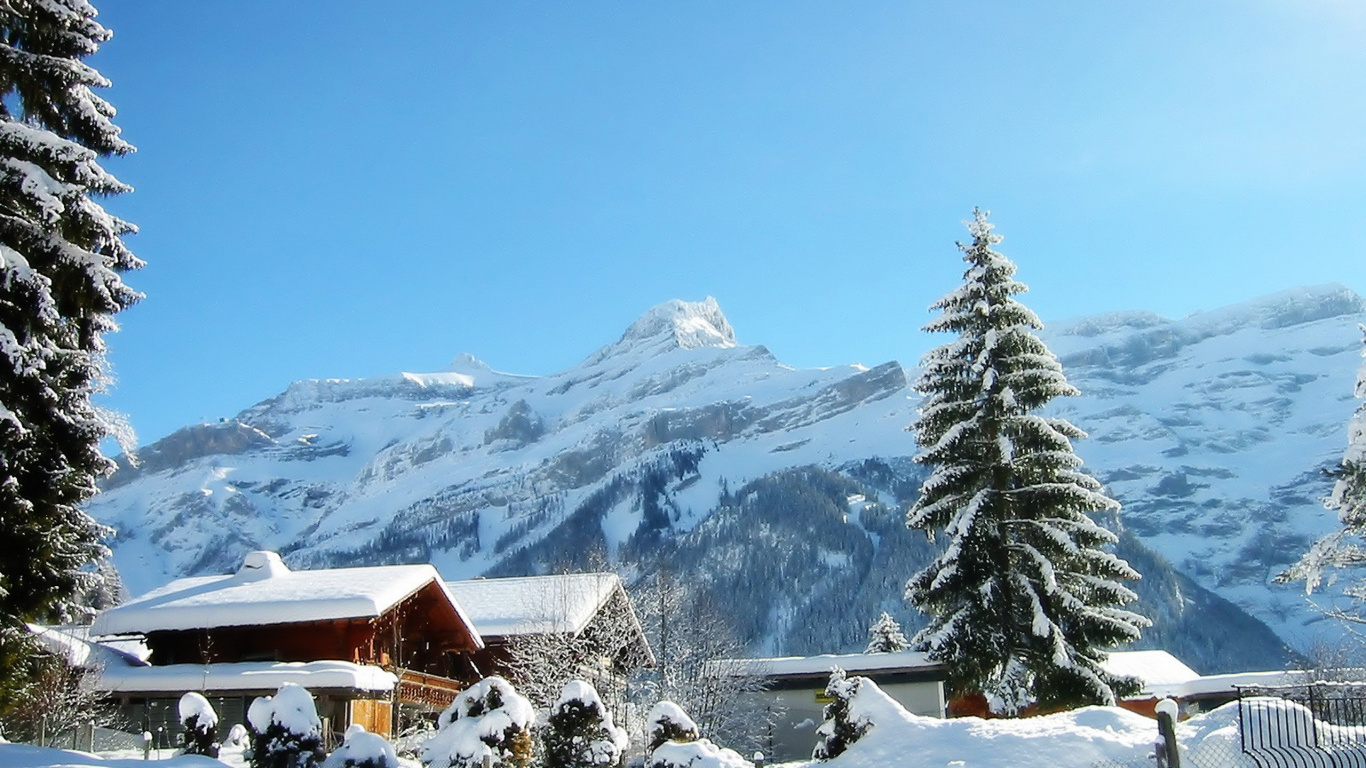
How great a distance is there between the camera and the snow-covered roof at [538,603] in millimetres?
31703

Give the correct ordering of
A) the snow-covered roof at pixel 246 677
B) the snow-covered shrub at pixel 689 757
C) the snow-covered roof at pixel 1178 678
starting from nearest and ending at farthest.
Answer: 1. the snow-covered shrub at pixel 689 757
2. the snow-covered roof at pixel 246 677
3. the snow-covered roof at pixel 1178 678

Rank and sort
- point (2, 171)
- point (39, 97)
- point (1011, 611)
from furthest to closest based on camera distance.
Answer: point (1011, 611)
point (39, 97)
point (2, 171)

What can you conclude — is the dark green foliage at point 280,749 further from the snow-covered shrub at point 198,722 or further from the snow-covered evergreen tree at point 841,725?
the snow-covered evergreen tree at point 841,725

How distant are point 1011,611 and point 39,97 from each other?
20.2 metres

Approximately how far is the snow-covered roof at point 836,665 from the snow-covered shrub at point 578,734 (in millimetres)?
15371

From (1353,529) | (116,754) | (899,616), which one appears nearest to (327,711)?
(116,754)

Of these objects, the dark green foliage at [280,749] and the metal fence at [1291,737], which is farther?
the dark green foliage at [280,749]

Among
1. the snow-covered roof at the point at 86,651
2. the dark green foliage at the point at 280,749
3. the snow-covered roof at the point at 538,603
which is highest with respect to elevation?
the snow-covered roof at the point at 538,603

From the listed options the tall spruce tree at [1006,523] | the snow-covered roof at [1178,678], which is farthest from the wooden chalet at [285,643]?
the snow-covered roof at [1178,678]

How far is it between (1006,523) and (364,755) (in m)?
14.8

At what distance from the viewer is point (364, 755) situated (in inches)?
605

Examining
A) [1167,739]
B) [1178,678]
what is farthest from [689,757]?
[1178,678]

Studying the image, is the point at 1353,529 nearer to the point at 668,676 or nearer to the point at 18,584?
the point at 668,676

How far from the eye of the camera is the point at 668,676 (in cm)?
3203
